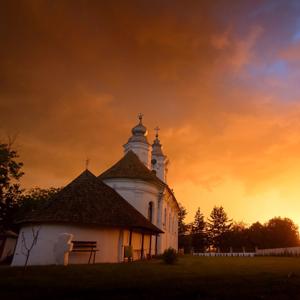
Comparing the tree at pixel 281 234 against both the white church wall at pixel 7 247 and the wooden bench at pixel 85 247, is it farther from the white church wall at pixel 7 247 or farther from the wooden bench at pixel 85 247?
the wooden bench at pixel 85 247

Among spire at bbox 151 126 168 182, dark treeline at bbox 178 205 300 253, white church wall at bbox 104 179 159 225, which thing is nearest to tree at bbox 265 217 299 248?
dark treeline at bbox 178 205 300 253

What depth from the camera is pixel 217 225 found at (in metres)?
107

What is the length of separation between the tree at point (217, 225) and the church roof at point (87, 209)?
3079 inches

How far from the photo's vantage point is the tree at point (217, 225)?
103 metres

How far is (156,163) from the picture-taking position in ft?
189

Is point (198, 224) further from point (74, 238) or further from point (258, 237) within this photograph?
point (74, 238)

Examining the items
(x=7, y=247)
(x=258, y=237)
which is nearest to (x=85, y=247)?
(x=7, y=247)

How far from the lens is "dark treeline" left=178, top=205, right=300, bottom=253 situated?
85.2 m

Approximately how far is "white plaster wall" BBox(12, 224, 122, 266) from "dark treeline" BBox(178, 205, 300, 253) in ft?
171

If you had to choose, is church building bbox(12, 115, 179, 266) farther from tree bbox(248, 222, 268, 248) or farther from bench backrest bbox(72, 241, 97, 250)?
tree bbox(248, 222, 268, 248)

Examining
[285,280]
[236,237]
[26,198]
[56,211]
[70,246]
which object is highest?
[236,237]

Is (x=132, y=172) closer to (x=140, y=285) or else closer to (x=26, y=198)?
(x=26, y=198)

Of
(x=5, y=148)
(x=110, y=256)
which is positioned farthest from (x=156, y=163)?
(x=110, y=256)

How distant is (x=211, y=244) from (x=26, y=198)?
70327 mm
